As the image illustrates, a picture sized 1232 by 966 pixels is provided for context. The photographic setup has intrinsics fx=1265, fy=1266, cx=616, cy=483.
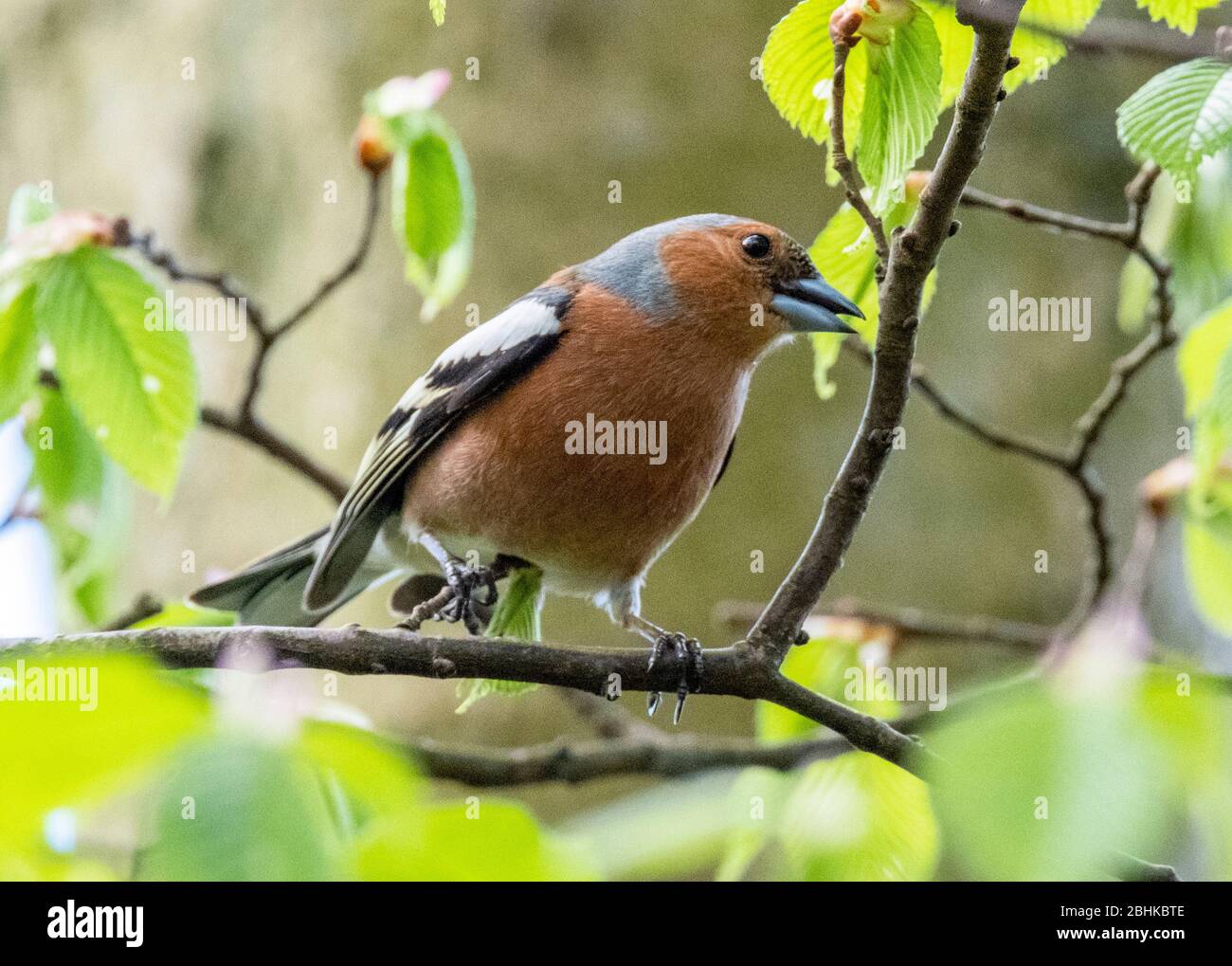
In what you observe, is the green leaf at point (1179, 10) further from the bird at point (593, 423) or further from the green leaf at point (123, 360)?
the green leaf at point (123, 360)

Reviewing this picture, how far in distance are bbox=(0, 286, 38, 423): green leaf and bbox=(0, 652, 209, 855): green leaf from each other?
60.7 inches

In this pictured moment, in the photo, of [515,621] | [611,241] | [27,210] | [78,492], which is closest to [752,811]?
[515,621]

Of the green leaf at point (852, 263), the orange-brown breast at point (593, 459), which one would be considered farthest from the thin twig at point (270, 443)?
the green leaf at point (852, 263)

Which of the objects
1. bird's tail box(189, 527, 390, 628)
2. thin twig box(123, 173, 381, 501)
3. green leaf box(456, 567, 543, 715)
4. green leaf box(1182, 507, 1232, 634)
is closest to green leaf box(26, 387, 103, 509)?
thin twig box(123, 173, 381, 501)

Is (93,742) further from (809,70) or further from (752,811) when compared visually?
(752,811)

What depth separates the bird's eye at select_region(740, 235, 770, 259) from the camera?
320 centimetres

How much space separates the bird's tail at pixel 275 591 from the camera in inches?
140

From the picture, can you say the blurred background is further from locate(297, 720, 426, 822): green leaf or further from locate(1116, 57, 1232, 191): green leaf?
locate(297, 720, 426, 822): green leaf

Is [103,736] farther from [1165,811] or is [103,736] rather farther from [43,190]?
[43,190]

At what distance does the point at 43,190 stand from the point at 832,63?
1945 millimetres

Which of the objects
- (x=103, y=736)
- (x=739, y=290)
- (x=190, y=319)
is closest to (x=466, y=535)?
(x=739, y=290)

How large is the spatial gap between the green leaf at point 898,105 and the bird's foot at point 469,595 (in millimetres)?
1403

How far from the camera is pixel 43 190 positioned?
2928 millimetres

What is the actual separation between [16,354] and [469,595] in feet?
3.75
